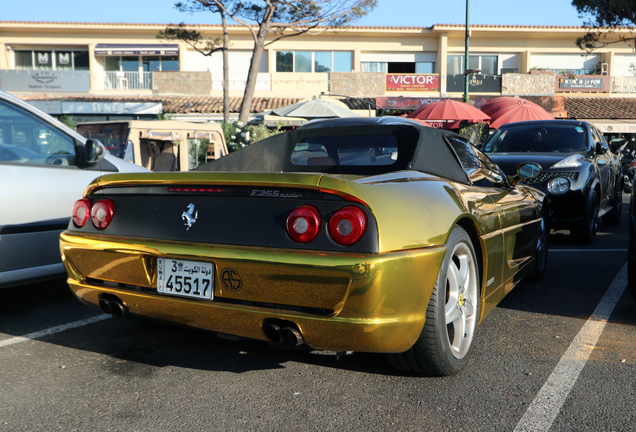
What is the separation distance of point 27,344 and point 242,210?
1.77 metres

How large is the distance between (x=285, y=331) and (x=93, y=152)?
102 inches

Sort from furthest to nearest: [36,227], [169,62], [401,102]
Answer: [169,62]
[401,102]
[36,227]

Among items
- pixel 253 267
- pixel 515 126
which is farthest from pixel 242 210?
pixel 515 126

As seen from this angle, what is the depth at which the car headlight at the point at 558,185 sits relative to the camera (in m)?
6.50

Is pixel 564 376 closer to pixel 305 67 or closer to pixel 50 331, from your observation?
pixel 50 331

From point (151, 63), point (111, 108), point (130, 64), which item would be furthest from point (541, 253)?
point (130, 64)

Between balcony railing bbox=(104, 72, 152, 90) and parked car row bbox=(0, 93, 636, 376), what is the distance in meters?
25.4

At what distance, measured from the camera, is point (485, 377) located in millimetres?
2875

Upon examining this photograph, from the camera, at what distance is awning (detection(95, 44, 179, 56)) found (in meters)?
28.6

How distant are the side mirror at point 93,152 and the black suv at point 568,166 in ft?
14.8

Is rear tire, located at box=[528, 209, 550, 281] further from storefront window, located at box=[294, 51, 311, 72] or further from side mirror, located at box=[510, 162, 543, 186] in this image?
storefront window, located at box=[294, 51, 311, 72]

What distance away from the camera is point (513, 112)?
49.6 feet

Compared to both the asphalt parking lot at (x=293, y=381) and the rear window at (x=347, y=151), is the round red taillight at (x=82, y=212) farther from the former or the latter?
the rear window at (x=347, y=151)

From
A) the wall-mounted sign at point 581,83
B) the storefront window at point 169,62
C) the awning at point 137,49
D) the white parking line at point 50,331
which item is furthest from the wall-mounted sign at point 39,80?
the white parking line at point 50,331
